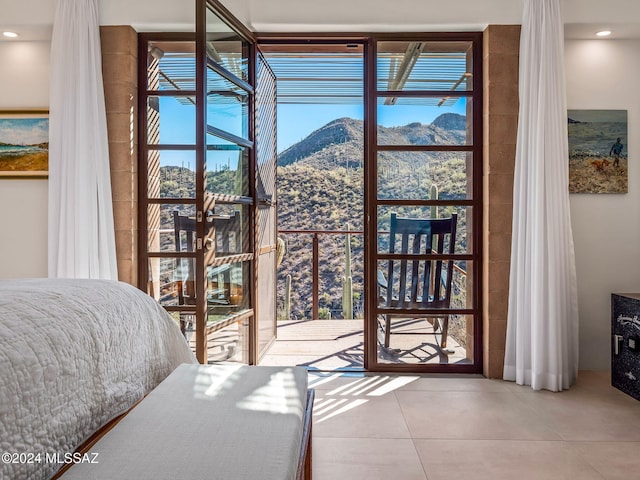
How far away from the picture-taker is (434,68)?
3438 mm

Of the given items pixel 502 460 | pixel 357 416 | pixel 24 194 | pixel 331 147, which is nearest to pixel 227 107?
pixel 24 194

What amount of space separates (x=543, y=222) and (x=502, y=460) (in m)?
1.57

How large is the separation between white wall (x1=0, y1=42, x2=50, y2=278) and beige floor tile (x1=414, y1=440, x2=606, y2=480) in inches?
113

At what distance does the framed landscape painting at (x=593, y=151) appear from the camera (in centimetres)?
340

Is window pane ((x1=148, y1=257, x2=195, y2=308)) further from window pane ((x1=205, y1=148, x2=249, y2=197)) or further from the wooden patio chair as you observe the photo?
the wooden patio chair

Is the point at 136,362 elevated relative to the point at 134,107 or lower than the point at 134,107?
lower

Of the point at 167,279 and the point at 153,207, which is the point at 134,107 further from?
the point at 167,279

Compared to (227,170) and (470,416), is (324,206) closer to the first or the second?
(227,170)

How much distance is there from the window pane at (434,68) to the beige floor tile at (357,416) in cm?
213

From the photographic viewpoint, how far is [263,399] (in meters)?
1.43

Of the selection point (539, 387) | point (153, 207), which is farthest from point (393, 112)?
point (539, 387)

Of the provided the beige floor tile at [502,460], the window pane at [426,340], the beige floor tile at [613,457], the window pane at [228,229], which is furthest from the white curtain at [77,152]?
the beige floor tile at [613,457]

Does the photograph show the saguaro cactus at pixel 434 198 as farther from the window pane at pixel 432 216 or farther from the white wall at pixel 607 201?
the white wall at pixel 607 201

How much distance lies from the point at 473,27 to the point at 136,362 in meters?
3.07
